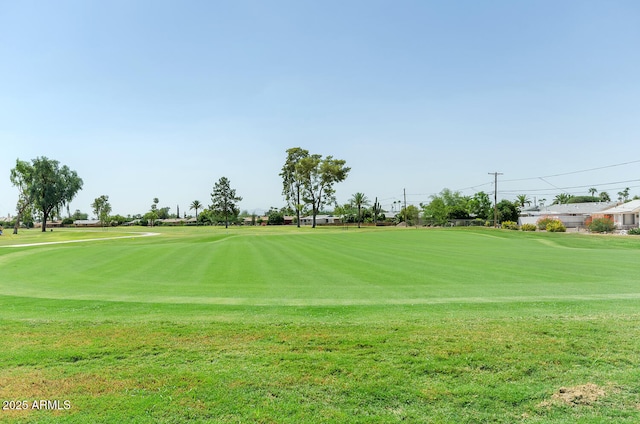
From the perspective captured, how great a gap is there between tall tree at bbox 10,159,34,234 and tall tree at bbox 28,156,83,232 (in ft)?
2.56

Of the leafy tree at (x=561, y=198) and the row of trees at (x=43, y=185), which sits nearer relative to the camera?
the row of trees at (x=43, y=185)

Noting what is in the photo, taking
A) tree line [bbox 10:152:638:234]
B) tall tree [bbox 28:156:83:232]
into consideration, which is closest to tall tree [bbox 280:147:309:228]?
tree line [bbox 10:152:638:234]

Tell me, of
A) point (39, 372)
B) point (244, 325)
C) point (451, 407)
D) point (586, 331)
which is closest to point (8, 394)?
point (39, 372)

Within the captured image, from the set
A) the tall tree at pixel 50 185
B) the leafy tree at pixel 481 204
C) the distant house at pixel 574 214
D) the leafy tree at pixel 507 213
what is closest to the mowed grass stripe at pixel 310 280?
the tall tree at pixel 50 185

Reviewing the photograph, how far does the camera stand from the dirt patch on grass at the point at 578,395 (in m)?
4.20

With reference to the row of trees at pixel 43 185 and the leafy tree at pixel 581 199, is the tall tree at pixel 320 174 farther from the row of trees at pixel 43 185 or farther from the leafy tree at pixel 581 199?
the leafy tree at pixel 581 199

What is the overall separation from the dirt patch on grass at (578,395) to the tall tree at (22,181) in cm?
9058

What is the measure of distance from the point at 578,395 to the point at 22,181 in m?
93.7

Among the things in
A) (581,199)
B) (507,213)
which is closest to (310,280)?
(507,213)

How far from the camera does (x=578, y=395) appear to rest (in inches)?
170

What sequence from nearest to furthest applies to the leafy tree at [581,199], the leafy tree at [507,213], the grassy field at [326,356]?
the grassy field at [326,356] → the leafy tree at [507,213] → the leafy tree at [581,199]

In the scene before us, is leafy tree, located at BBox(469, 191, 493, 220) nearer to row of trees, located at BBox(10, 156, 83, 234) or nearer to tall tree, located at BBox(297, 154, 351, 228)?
tall tree, located at BBox(297, 154, 351, 228)

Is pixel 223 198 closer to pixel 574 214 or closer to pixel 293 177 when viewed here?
pixel 293 177

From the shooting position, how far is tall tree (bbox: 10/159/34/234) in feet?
243
